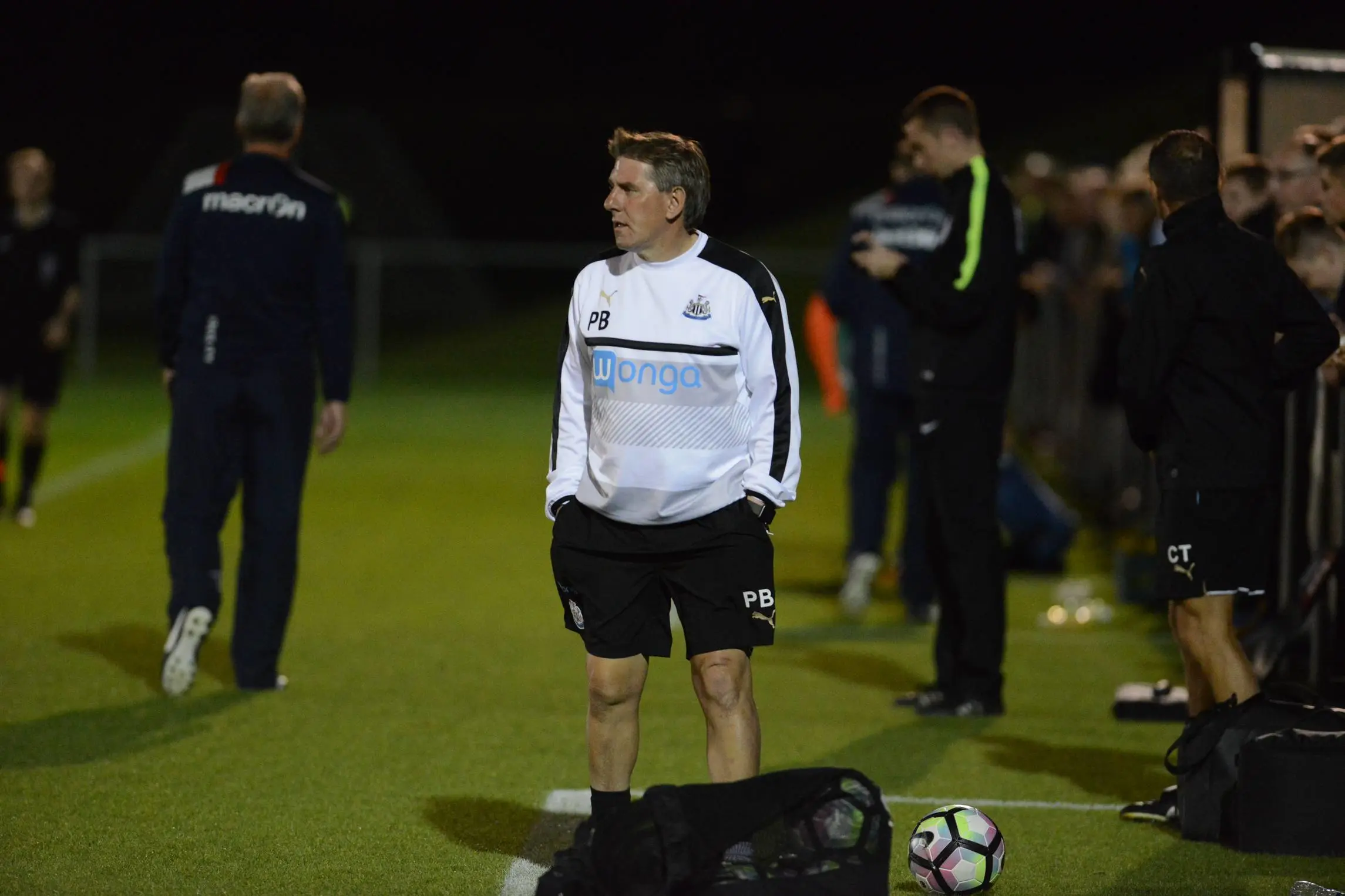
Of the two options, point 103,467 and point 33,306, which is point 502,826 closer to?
point 33,306

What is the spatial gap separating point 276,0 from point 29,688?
31.4 metres

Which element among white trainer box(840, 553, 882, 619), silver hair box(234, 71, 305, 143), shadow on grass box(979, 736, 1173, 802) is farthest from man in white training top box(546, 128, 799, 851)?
white trainer box(840, 553, 882, 619)

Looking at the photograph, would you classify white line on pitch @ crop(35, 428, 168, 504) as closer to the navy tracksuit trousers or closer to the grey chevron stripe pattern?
the navy tracksuit trousers

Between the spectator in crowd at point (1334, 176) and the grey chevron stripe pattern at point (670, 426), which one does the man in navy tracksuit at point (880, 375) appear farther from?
the grey chevron stripe pattern at point (670, 426)

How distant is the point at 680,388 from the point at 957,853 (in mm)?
1379

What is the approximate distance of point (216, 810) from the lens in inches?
209

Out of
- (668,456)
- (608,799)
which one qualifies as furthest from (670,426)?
(608,799)

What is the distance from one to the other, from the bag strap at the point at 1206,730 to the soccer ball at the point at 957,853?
2.44ft

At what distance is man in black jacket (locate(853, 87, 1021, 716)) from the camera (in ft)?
22.3

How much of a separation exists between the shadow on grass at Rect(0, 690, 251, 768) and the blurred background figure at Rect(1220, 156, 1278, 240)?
4.25 m

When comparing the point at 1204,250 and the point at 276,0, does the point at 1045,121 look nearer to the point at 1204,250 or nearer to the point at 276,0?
the point at 276,0

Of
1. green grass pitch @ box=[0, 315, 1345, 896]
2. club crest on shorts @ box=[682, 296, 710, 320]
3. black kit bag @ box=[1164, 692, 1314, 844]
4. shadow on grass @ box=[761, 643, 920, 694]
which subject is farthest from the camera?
shadow on grass @ box=[761, 643, 920, 694]

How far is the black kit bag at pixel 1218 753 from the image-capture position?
5117mm

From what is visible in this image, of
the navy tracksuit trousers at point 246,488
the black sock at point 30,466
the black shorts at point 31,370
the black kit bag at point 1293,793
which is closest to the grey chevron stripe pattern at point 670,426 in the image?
the black kit bag at point 1293,793
